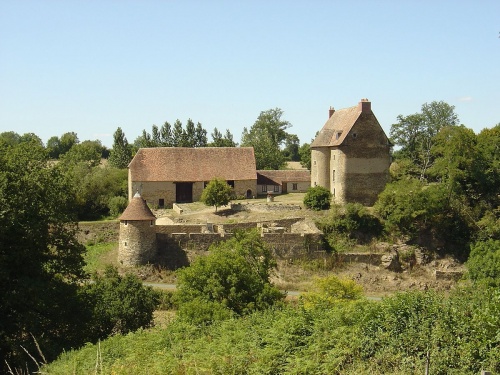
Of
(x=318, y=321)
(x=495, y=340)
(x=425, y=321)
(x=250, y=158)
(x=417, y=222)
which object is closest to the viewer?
(x=495, y=340)

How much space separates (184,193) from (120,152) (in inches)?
809

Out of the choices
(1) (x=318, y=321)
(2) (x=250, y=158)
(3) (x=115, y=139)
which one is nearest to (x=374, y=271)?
(2) (x=250, y=158)

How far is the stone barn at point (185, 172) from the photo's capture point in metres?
44.6

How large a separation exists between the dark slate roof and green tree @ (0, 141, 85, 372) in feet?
88.1

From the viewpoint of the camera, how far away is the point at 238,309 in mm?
22703

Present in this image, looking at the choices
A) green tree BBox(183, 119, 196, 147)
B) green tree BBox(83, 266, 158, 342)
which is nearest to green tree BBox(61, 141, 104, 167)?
green tree BBox(183, 119, 196, 147)

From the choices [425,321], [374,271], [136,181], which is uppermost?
[136,181]

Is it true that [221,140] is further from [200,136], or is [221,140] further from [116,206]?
[116,206]

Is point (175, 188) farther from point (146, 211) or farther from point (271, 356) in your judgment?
point (271, 356)

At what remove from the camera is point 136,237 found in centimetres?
3372

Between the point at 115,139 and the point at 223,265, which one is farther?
the point at 115,139

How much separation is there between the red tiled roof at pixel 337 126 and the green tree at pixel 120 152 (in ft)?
87.5

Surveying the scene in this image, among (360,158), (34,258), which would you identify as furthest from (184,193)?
(34,258)

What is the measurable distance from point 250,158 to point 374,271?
55.5 ft
